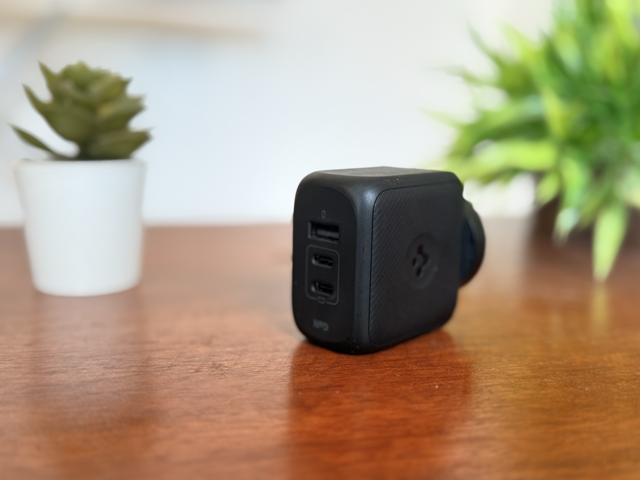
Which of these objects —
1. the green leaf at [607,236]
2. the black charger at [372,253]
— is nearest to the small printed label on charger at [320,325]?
the black charger at [372,253]

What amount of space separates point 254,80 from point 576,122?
0.56 meters

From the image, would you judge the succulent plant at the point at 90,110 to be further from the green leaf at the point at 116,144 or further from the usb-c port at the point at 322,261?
the usb-c port at the point at 322,261

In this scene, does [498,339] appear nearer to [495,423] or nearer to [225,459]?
[495,423]

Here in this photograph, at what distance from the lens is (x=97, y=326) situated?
0.49m

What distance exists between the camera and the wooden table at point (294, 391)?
281 millimetres

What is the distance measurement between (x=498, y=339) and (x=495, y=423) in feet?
0.53

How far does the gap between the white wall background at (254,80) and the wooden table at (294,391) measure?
17.9 inches

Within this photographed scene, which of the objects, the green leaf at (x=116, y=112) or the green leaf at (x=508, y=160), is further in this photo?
the green leaf at (x=508, y=160)

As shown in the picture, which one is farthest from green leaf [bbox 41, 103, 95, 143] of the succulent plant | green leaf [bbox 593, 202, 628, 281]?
green leaf [bbox 593, 202, 628, 281]

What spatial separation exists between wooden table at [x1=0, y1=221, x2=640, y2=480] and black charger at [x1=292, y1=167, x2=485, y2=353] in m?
0.02

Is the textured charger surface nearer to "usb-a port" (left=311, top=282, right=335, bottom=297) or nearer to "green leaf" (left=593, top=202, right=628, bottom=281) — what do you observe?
"usb-a port" (left=311, top=282, right=335, bottom=297)

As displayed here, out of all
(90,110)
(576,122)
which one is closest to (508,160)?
(576,122)

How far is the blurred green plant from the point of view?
73cm

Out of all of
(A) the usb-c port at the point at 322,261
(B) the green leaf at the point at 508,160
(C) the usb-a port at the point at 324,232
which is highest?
(B) the green leaf at the point at 508,160
